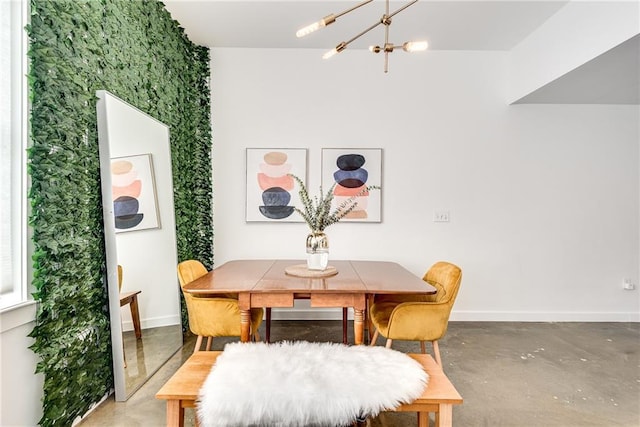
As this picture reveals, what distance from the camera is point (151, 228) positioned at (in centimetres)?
251

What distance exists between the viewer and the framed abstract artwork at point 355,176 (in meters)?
3.62

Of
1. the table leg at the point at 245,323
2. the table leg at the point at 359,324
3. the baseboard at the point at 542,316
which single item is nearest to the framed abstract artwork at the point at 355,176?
the baseboard at the point at 542,316

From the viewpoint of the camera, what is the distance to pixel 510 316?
12.1 ft

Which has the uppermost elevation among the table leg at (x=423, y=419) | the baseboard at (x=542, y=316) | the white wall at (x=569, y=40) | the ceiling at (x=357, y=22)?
the ceiling at (x=357, y=22)

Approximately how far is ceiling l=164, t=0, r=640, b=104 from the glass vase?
191 centimetres

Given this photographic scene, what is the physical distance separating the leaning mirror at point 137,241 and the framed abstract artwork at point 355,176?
5.11 ft

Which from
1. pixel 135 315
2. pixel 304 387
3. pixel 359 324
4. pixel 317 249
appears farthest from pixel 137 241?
pixel 304 387

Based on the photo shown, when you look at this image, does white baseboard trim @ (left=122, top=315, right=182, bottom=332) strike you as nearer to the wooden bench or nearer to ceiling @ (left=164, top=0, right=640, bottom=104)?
the wooden bench

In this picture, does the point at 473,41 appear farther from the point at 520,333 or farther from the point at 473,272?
the point at 520,333

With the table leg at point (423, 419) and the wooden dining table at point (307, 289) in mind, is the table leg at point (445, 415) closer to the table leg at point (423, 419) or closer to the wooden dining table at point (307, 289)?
the table leg at point (423, 419)

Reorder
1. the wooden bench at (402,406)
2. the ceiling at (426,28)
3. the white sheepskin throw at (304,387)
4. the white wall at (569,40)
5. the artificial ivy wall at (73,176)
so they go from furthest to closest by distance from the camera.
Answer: the ceiling at (426,28) → the white wall at (569,40) → the artificial ivy wall at (73,176) → the wooden bench at (402,406) → the white sheepskin throw at (304,387)

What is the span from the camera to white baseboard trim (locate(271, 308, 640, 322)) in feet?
12.0

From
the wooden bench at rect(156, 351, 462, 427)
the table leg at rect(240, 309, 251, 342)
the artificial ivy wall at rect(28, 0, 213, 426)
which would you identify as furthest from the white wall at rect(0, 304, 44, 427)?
the table leg at rect(240, 309, 251, 342)

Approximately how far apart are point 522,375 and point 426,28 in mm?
→ 3004
